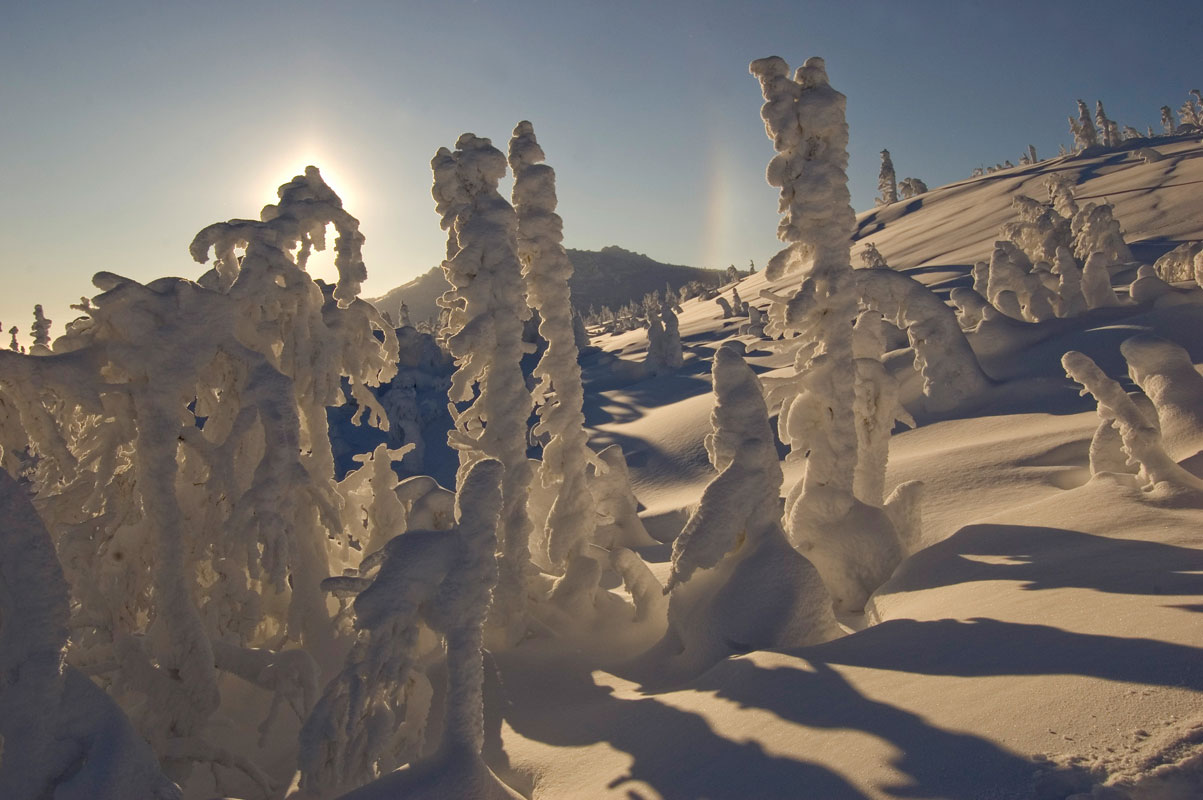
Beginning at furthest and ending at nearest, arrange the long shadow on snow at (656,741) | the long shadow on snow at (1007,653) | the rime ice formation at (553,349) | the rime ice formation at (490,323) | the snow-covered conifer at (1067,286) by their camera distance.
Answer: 1. the snow-covered conifer at (1067,286)
2. the rime ice formation at (553,349)
3. the rime ice formation at (490,323)
4. the long shadow on snow at (656,741)
5. the long shadow on snow at (1007,653)

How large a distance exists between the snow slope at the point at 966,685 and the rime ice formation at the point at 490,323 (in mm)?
2238

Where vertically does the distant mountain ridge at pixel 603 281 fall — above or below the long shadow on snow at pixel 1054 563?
above

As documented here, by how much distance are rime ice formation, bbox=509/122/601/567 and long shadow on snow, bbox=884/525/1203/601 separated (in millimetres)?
4907

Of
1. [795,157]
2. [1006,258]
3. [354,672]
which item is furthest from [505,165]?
[1006,258]

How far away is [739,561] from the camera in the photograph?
769 cm

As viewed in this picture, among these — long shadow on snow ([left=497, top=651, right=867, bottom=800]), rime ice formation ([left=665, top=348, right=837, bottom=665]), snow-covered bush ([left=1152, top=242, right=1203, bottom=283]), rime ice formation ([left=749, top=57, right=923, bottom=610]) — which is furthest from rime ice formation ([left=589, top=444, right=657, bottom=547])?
snow-covered bush ([left=1152, top=242, right=1203, bottom=283])

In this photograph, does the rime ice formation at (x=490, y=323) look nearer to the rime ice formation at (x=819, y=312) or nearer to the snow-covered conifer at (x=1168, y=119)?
the rime ice formation at (x=819, y=312)

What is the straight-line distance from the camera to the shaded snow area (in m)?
4.25

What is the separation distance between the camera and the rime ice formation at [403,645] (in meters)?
4.85

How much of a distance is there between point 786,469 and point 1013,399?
17.9 feet

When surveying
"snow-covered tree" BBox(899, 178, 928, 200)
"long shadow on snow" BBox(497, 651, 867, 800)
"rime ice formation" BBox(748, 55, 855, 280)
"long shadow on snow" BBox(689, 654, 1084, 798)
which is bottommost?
"long shadow on snow" BBox(497, 651, 867, 800)

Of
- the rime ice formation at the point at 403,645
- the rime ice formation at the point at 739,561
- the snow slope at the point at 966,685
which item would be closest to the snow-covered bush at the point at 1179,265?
the snow slope at the point at 966,685

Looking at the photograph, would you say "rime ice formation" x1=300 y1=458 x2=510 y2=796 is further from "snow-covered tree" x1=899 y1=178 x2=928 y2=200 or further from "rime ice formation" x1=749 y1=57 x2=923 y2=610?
"snow-covered tree" x1=899 y1=178 x2=928 y2=200

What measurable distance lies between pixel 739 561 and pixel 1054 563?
3068 millimetres
